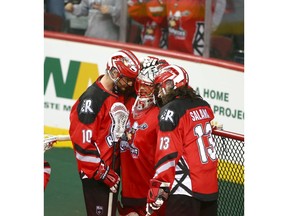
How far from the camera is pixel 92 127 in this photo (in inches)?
188

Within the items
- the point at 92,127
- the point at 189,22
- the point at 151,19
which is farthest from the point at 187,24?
the point at 92,127

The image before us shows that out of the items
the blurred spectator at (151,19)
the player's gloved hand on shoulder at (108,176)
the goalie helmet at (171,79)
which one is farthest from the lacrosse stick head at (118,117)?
the blurred spectator at (151,19)

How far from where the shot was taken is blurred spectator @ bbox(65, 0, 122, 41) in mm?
8875

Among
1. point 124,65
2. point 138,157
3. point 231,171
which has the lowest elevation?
point 231,171

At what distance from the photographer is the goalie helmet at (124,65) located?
488 centimetres

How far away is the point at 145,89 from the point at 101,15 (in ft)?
13.9

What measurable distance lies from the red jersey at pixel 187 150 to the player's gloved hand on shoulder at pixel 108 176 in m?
0.54

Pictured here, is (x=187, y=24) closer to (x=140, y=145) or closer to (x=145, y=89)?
(x=145, y=89)

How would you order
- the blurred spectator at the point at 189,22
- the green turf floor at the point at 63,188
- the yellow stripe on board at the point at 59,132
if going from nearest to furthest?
the green turf floor at the point at 63,188 → the blurred spectator at the point at 189,22 → the yellow stripe on board at the point at 59,132

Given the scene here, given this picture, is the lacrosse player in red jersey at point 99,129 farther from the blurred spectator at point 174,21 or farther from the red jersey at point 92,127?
the blurred spectator at point 174,21
